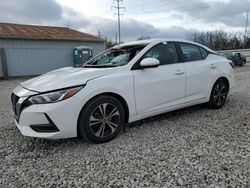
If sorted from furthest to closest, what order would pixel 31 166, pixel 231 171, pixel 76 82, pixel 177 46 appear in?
pixel 177 46, pixel 76 82, pixel 31 166, pixel 231 171

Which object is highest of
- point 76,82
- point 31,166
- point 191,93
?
point 76,82

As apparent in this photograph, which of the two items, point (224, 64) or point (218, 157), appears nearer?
point (218, 157)

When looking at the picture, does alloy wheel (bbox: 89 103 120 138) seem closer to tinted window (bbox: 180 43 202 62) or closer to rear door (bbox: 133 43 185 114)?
rear door (bbox: 133 43 185 114)

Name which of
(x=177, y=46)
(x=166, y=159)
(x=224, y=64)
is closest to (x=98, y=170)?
(x=166, y=159)

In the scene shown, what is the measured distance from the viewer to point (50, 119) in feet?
9.18

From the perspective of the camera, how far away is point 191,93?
4.18m

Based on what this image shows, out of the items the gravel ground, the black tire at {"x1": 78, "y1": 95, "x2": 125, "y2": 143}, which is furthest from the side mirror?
the gravel ground

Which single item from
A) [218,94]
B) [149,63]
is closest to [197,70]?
[218,94]

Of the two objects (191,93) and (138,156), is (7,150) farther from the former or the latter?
(191,93)

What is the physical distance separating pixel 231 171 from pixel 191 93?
199 centimetres

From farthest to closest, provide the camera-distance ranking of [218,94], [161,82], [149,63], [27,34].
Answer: [27,34], [218,94], [161,82], [149,63]

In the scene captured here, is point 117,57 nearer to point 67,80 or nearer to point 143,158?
point 67,80

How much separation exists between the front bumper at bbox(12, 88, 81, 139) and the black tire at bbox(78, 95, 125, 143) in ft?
0.41

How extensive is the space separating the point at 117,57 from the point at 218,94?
2.32 meters
